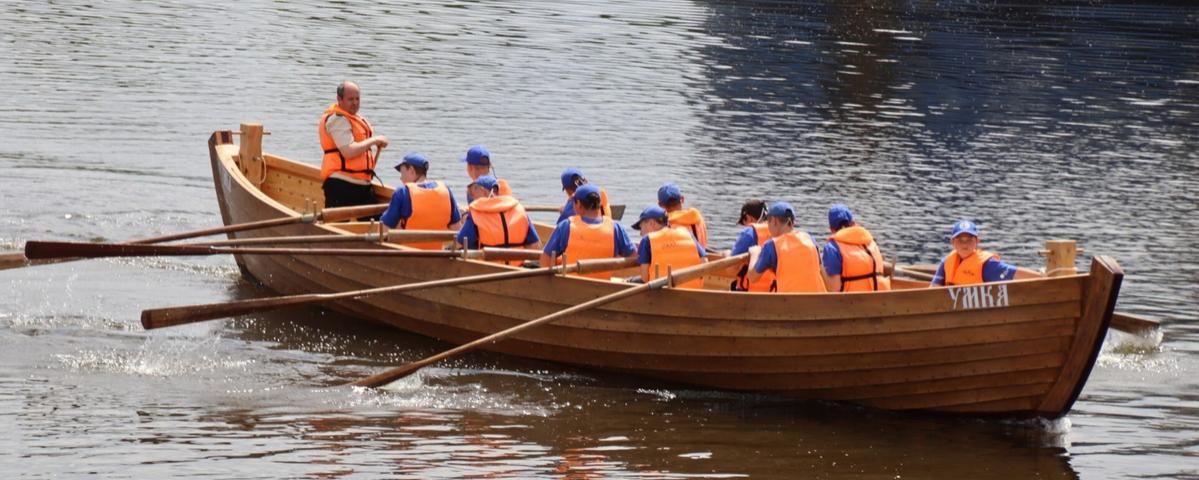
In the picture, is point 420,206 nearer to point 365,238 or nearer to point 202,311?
point 365,238

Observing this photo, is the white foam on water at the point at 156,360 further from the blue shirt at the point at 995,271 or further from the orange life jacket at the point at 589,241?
the blue shirt at the point at 995,271

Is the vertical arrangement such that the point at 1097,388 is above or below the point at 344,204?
below

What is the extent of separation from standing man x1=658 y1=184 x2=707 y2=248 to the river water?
1.91 m

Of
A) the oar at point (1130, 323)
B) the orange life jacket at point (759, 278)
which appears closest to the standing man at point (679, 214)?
the orange life jacket at point (759, 278)

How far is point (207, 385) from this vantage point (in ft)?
48.0

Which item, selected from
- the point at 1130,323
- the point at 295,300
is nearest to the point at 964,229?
the point at 1130,323

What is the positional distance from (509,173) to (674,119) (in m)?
8.21

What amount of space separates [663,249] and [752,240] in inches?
40.3

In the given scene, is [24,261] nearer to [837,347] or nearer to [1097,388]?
[837,347]

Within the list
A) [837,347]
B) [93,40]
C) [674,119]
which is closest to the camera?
[837,347]

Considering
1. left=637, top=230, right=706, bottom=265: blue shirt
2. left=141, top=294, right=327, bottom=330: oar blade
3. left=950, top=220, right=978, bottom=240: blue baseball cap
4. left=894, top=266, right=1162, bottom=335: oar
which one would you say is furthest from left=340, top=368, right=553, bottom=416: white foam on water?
left=894, top=266, right=1162, bottom=335: oar

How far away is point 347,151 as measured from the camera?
18.3m

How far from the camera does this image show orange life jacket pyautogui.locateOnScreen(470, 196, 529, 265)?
635 inches

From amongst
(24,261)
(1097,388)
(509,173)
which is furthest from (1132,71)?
(24,261)
